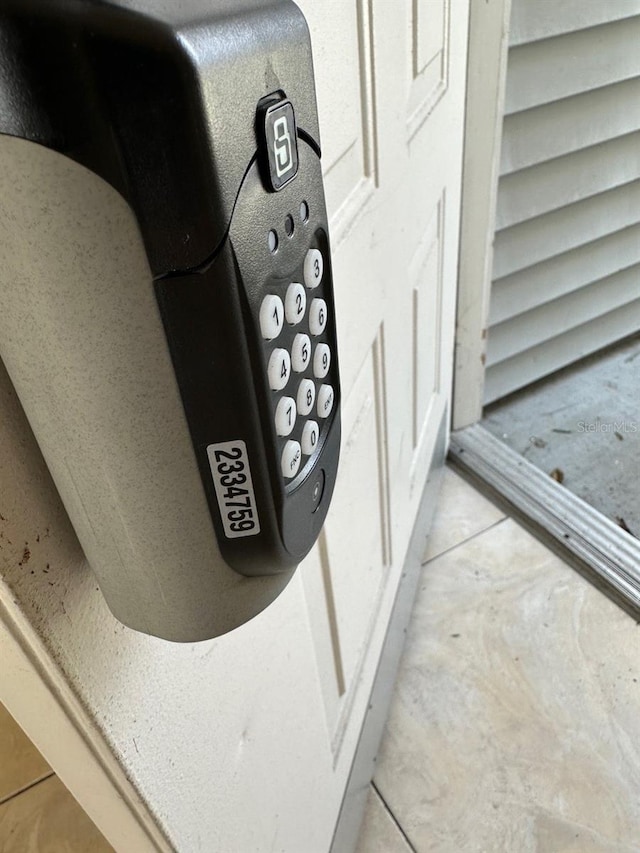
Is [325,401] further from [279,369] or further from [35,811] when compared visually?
[35,811]

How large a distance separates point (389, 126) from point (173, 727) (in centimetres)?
63

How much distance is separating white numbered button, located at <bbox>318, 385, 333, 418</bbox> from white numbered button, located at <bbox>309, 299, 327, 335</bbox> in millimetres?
31

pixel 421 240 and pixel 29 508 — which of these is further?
pixel 421 240

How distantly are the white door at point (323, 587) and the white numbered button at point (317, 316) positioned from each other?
0.41ft

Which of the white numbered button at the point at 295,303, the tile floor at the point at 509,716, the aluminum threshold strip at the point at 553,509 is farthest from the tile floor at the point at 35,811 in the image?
the white numbered button at the point at 295,303

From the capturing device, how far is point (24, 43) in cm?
19

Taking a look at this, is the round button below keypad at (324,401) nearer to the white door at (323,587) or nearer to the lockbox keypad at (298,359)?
the lockbox keypad at (298,359)

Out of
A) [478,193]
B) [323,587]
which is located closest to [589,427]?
[478,193]

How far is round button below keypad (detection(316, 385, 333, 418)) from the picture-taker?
33 cm

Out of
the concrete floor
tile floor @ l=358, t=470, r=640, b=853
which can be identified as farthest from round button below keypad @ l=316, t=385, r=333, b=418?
the concrete floor

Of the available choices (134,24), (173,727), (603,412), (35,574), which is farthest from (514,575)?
(134,24)

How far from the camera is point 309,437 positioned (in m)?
0.32

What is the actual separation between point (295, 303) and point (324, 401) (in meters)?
0.07

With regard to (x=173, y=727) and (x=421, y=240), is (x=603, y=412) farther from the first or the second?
(x=173, y=727)
